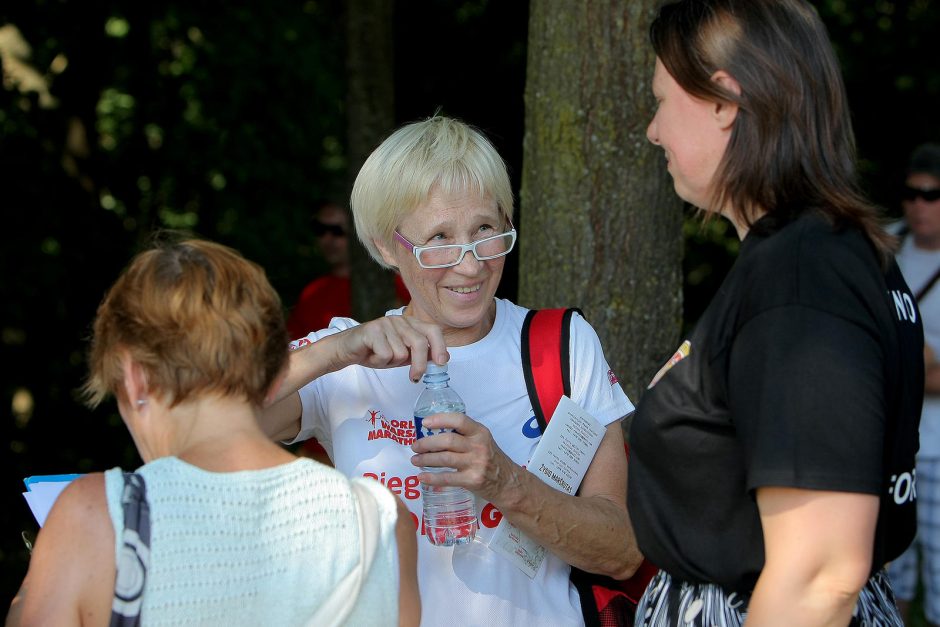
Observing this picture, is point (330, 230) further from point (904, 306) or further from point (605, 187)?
point (904, 306)

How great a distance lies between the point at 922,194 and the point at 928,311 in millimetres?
576

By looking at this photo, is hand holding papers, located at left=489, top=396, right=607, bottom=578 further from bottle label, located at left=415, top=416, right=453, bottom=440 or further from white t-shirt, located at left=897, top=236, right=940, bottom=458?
white t-shirt, located at left=897, top=236, right=940, bottom=458

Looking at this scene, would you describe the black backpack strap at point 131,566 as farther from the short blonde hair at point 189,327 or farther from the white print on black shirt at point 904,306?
the white print on black shirt at point 904,306

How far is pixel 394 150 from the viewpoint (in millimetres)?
2686

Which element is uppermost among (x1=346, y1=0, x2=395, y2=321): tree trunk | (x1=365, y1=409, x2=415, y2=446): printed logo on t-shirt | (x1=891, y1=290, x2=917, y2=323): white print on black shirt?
(x1=346, y1=0, x2=395, y2=321): tree trunk

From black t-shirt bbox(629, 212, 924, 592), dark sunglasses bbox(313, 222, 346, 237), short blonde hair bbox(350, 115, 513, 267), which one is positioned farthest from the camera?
dark sunglasses bbox(313, 222, 346, 237)

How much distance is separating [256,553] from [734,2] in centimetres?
118

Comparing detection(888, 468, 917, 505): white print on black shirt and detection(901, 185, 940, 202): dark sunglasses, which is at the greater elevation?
detection(901, 185, 940, 202): dark sunglasses

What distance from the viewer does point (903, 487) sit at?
6.06 ft

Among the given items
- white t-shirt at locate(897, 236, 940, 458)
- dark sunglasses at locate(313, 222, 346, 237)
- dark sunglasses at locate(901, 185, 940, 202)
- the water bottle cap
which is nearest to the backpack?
the water bottle cap

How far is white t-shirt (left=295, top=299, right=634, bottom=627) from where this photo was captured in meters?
2.47

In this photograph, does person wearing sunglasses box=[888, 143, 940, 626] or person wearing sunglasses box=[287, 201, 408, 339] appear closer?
person wearing sunglasses box=[888, 143, 940, 626]

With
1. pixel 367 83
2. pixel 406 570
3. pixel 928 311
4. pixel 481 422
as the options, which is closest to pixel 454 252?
pixel 481 422

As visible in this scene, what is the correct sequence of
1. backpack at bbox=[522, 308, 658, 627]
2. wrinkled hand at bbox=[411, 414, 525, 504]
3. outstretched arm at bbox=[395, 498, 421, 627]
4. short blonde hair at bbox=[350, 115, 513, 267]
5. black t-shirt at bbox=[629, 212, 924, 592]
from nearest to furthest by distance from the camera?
black t-shirt at bbox=[629, 212, 924, 592] → outstretched arm at bbox=[395, 498, 421, 627] → wrinkled hand at bbox=[411, 414, 525, 504] → backpack at bbox=[522, 308, 658, 627] → short blonde hair at bbox=[350, 115, 513, 267]
